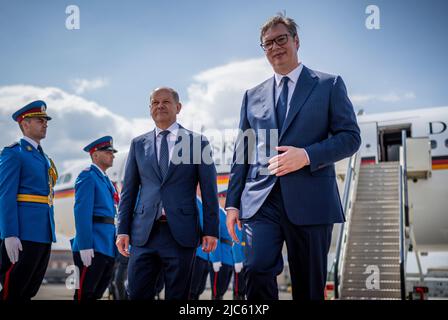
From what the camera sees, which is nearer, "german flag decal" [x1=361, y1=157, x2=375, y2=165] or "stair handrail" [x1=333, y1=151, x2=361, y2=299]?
"stair handrail" [x1=333, y1=151, x2=361, y2=299]

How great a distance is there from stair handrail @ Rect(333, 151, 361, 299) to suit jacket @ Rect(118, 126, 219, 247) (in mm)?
3944

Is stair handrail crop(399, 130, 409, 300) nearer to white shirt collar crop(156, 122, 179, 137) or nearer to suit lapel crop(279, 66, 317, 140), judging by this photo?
white shirt collar crop(156, 122, 179, 137)

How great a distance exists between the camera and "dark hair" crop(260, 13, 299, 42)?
2750 mm

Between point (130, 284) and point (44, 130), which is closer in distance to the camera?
point (130, 284)

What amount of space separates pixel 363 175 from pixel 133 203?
24.9 ft

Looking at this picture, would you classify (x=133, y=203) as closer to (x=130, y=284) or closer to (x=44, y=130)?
(x=130, y=284)

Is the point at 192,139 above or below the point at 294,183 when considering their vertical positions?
above

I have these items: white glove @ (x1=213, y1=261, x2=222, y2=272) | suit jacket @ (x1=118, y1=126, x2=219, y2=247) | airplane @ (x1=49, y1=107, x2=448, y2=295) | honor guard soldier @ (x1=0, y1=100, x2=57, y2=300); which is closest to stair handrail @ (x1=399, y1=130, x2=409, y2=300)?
airplane @ (x1=49, y1=107, x2=448, y2=295)

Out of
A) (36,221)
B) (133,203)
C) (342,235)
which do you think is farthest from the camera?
(342,235)

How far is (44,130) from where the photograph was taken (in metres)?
4.20

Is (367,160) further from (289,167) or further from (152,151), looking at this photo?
(289,167)

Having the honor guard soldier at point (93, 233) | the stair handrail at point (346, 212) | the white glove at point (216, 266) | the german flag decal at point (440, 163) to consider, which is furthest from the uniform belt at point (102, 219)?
the german flag decal at point (440, 163)
